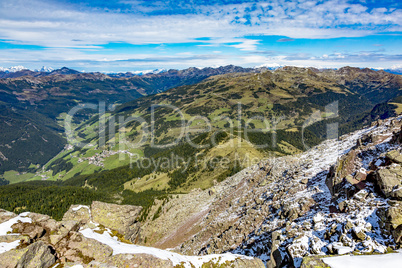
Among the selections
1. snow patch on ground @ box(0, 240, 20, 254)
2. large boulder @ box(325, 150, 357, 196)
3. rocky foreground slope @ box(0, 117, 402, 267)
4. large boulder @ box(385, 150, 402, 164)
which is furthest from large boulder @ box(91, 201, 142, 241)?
large boulder @ box(385, 150, 402, 164)

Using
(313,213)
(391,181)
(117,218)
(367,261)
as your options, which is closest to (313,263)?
(367,261)

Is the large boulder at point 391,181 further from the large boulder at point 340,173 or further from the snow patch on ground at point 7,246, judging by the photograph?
the snow patch on ground at point 7,246

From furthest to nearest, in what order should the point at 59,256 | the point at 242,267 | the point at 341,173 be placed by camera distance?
the point at 341,173, the point at 242,267, the point at 59,256

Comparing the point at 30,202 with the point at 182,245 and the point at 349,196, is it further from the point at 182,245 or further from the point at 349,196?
the point at 349,196

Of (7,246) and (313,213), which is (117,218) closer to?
(7,246)

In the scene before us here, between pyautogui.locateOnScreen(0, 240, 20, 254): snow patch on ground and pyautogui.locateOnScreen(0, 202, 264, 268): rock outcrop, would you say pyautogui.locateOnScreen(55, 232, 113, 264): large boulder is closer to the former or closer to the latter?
pyautogui.locateOnScreen(0, 202, 264, 268): rock outcrop

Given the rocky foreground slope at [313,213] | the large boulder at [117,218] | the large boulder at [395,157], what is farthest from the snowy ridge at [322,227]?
the large boulder at [117,218]

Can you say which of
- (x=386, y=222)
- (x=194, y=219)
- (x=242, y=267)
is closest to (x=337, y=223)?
(x=386, y=222)
